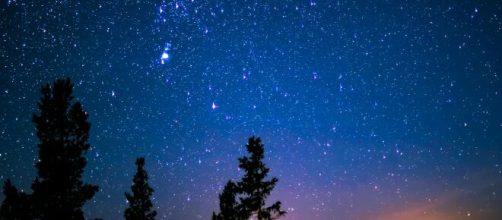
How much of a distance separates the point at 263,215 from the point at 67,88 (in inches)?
313

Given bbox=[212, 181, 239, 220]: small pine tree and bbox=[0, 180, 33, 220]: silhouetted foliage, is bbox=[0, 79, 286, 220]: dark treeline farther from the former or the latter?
bbox=[212, 181, 239, 220]: small pine tree

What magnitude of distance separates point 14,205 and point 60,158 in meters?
3.36

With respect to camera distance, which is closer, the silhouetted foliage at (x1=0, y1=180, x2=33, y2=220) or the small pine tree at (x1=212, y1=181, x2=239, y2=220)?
the silhouetted foliage at (x1=0, y1=180, x2=33, y2=220)

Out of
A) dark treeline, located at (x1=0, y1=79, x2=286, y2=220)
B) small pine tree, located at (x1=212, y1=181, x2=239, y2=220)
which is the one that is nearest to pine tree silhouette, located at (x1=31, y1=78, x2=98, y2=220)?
dark treeline, located at (x1=0, y1=79, x2=286, y2=220)

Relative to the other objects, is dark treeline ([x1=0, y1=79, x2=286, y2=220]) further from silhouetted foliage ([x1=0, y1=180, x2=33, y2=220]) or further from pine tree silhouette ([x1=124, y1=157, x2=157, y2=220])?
pine tree silhouette ([x1=124, y1=157, x2=157, y2=220])

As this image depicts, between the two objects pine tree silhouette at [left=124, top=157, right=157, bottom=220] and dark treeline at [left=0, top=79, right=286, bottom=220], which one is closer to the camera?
dark treeline at [left=0, top=79, right=286, bottom=220]

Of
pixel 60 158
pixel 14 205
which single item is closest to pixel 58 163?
pixel 60 158

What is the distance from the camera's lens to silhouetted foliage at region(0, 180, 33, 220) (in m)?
11.1

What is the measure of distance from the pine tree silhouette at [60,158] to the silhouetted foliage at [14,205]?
27.1 inches

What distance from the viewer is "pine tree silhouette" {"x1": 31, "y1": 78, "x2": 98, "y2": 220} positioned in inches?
412

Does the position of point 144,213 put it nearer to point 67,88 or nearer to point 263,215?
point 263,215

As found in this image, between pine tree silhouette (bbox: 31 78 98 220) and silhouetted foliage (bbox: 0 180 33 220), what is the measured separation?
2.26ft

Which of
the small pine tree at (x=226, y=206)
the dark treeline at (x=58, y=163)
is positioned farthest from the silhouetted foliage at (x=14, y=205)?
the small pine tree at (x=226, y=206)

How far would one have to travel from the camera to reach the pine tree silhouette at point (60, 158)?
34.3 ft
